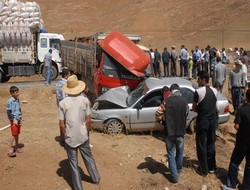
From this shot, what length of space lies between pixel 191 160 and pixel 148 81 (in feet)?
10.1

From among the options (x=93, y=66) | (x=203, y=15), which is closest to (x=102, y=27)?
(x=203, y=15)

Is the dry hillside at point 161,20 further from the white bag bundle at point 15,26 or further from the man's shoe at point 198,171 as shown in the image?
the man's shoe at point 198,171

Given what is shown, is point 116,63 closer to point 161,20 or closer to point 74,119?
point 74,119

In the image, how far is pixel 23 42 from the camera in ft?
66.3

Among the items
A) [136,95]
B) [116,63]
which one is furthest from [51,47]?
[136,95]

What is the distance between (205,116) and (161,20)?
44.7 m

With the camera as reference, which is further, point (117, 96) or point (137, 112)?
point (117, 96)

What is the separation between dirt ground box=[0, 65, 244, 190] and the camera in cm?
728

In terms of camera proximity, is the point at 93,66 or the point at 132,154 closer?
the point at 132,154

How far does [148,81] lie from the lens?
1083 centimetres

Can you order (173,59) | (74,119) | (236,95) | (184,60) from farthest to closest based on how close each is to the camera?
(173,59) < (184,60) < (236,95) < (74,119)

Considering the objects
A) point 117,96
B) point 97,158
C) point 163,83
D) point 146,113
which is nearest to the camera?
point 97,158

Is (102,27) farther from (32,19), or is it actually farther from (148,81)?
(148,81)

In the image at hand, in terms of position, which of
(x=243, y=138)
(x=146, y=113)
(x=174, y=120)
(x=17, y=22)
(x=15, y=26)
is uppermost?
(x=17, y=22)
